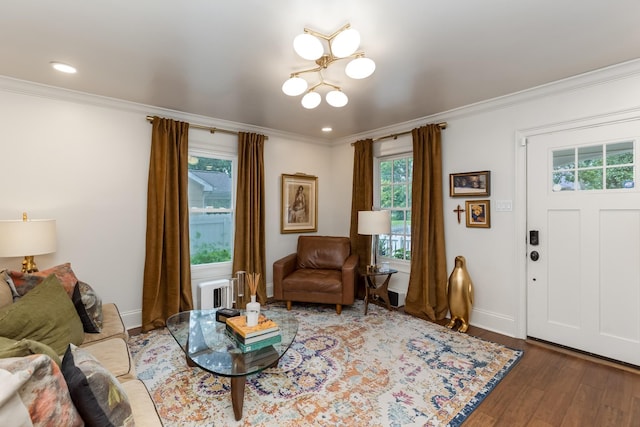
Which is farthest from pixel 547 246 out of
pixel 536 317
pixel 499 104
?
pixel 499 104

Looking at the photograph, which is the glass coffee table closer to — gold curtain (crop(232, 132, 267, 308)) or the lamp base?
the lamp base

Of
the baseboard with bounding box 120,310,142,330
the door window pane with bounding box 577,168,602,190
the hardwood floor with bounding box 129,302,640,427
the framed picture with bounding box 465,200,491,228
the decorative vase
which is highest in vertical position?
the door window pane with bounding box 577,168,602,190

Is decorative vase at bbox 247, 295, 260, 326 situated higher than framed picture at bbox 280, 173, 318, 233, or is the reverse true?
framed picture at bbox 280, 173, 318, 233

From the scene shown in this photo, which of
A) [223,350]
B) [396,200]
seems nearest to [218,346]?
[223,350]

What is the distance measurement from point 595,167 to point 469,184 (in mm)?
1046

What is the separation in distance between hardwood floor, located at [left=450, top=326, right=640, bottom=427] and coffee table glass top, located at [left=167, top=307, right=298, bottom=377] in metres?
1.28

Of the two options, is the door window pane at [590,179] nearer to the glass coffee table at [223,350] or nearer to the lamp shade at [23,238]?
the glass coffee table at [223,350]

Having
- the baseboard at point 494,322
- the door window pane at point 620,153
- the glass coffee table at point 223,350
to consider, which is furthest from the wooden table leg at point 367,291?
the door window pane at point 620,153

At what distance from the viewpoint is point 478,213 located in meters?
3.34

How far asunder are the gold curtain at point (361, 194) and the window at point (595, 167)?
2123 millimetres

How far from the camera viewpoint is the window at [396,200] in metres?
4.18

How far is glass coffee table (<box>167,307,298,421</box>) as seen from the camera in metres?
1.80

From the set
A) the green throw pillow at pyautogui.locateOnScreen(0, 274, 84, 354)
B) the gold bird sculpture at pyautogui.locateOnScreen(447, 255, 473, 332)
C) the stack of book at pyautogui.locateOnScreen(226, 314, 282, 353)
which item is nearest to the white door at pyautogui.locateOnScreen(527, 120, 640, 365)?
the gold bird sculpture at pyautogui.locateOnScreen(447, 255, 473, 332)

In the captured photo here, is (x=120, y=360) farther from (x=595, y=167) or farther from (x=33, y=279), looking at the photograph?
(x=595, y=167)
